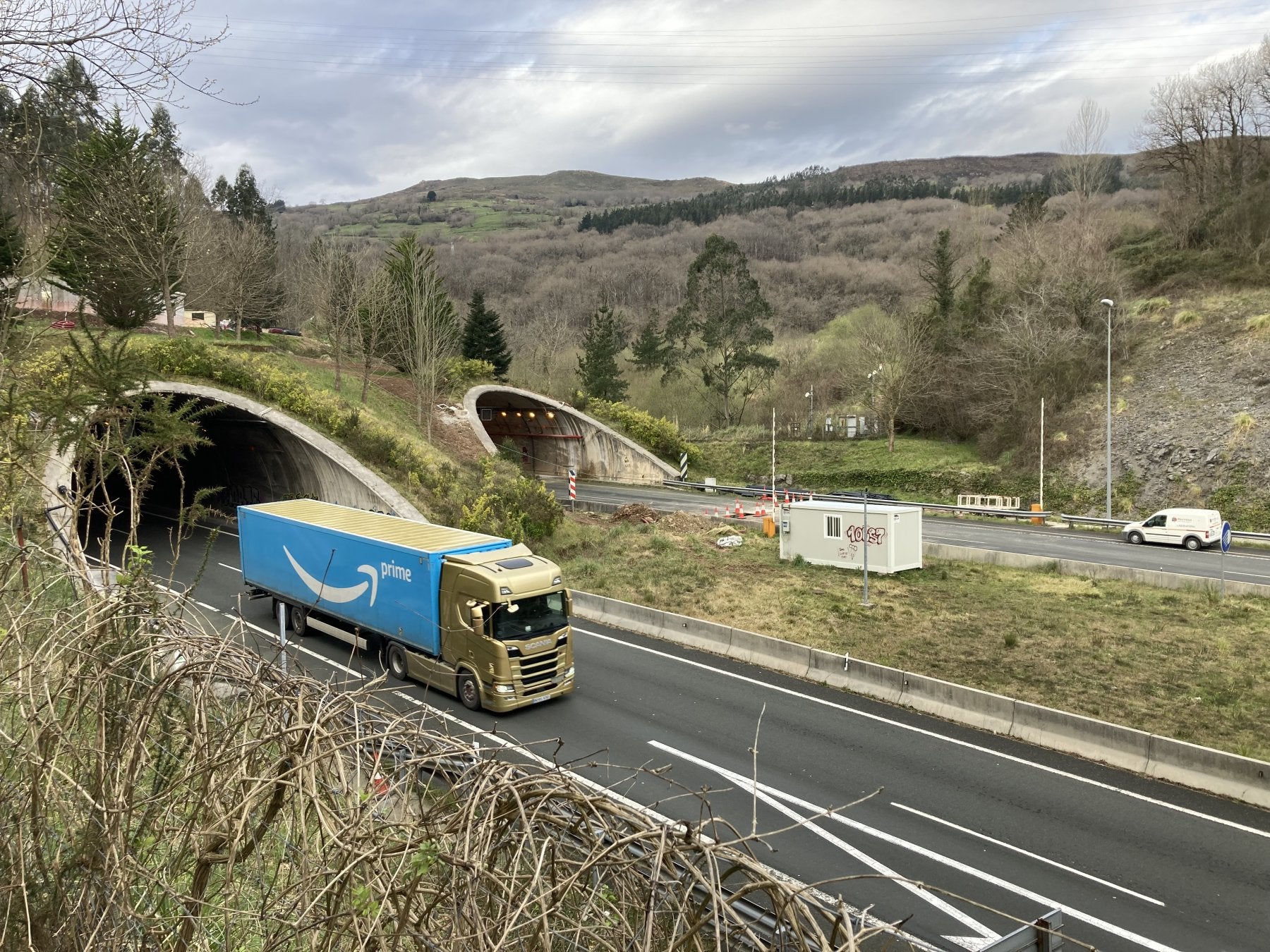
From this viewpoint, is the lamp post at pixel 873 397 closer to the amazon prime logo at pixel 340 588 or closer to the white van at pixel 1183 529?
the white van at pixel 1183 529

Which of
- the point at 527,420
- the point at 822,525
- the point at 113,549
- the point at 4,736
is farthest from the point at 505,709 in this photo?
the point at 527,420

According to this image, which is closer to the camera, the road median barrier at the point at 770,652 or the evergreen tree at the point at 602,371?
the road median barrier at the point at 770,652

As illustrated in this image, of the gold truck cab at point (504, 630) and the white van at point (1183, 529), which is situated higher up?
the gold truck cab at point (504, 630)

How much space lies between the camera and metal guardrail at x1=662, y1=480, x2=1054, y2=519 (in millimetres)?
40750

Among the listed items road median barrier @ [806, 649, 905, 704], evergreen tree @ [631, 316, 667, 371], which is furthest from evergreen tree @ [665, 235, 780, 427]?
road median barrier @ [806, 649, 905, 704]

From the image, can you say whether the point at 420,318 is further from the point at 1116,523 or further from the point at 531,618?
the point at 1116,523

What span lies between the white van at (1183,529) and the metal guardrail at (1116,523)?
1352mm

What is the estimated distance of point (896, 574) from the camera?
→ 27.1 meters

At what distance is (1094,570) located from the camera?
26672mm

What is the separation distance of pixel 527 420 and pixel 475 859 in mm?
55521

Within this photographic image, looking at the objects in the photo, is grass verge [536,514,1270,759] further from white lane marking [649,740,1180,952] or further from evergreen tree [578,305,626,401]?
evergreen tree [578,305,626,401]

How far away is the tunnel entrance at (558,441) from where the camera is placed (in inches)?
2206

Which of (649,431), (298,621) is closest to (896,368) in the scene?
(649,431)

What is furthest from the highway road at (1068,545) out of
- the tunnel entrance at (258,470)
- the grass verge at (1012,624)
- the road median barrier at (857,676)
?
the road median barrier at (857,676)
